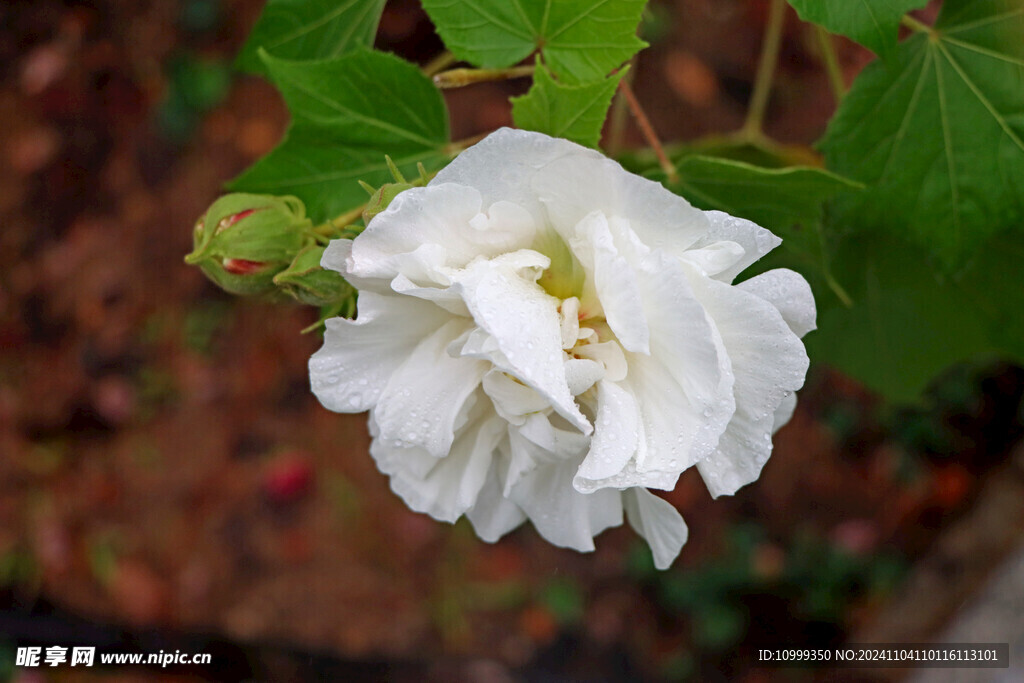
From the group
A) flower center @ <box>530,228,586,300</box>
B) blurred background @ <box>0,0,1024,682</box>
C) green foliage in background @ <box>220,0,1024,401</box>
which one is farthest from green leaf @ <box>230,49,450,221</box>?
blurred background @ <box>0,0,1024,682</box>

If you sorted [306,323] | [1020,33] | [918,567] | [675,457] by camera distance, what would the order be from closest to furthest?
1. [675,457]
2. [1020,33]
3. [918,567]
4. [306,323]

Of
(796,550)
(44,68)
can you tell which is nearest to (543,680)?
(796,550)

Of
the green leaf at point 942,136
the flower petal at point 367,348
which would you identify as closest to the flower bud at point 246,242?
the flower petal at point 367,348

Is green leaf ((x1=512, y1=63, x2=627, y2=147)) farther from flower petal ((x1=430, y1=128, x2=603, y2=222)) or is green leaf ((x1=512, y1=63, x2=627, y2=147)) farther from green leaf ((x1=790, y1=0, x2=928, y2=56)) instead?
green leaf ((x1=790, y1=0, x2=928, y2=56))

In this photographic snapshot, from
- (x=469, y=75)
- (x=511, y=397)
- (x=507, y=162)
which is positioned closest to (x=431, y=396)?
(x=511, y=397)

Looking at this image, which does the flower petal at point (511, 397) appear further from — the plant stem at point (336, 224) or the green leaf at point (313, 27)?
the green leaf at point (313, 27)

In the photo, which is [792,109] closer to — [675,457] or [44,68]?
[675,457]
